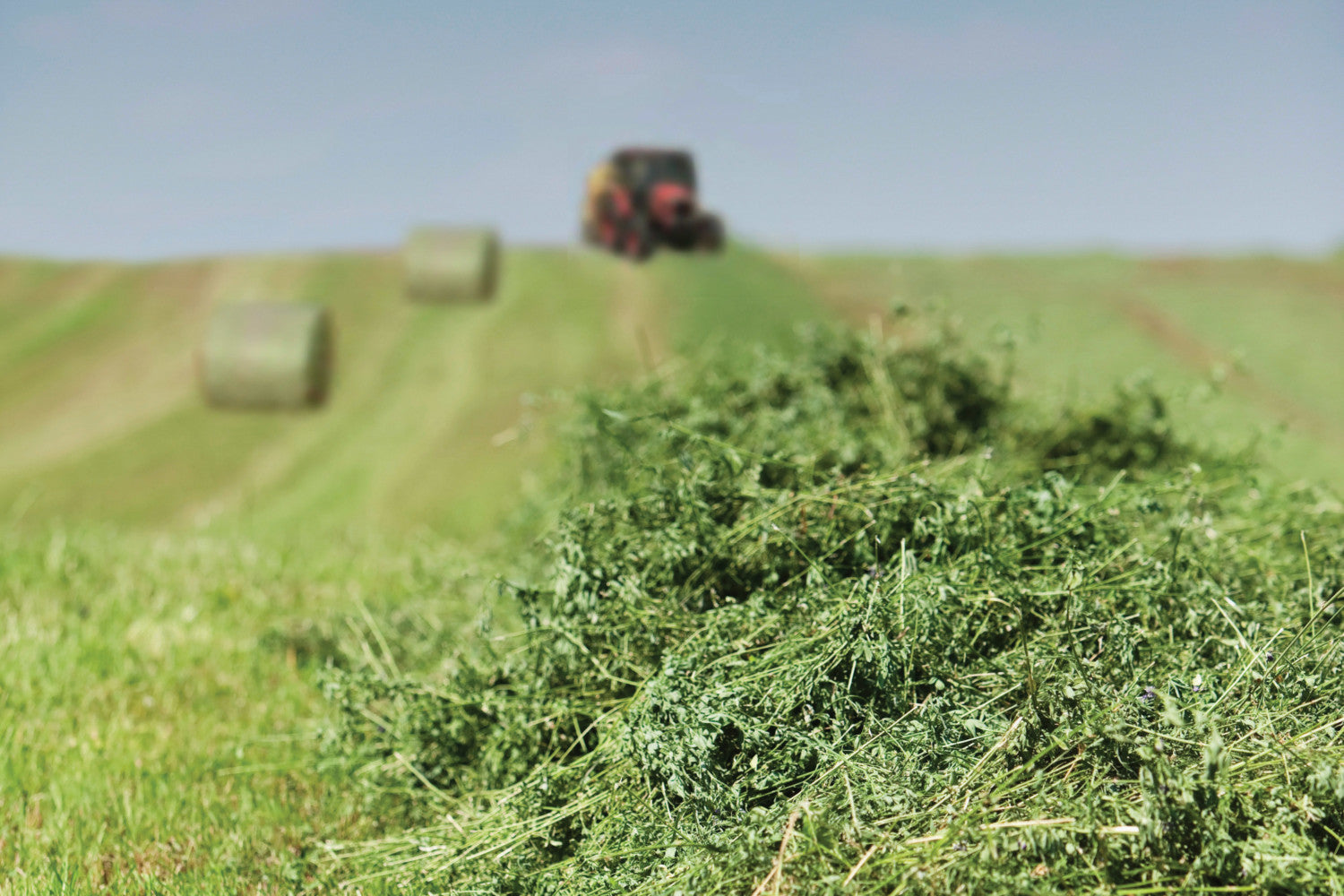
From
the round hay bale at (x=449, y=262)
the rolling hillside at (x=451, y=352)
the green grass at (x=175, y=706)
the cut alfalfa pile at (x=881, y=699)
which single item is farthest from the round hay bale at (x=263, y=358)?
the cut alfalfa pile at (x=881, y=699)

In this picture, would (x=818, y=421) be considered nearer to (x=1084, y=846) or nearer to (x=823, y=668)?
(x=823, y=668)

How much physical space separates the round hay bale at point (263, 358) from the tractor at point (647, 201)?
3213 mm

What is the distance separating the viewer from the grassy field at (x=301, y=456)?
3889mm

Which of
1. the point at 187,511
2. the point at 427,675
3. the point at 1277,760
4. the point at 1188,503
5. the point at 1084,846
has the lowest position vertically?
the point at 187,511

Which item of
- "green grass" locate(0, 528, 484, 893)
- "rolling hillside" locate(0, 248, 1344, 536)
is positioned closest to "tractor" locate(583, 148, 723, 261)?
"rolling hillside" locate(0, 248, 1344, 536)

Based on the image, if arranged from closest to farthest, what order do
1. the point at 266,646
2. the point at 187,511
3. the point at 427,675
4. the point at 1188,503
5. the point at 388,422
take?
the point at 1188,503
the point at 427,675
the point at 266,646
the point at 187,511
the point at 388,422

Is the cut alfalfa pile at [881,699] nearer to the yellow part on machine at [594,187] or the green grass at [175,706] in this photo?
the green grass at [175,706]

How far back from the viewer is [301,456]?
1591cm

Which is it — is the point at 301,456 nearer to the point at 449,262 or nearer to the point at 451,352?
the point at 449,262

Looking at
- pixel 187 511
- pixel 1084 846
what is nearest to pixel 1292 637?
pixel 1084 846

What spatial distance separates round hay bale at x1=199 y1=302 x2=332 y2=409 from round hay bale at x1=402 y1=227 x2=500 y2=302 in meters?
4.56

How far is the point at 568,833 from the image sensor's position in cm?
318

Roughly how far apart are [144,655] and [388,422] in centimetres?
1227

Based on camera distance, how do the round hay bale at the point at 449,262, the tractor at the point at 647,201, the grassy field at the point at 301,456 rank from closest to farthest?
the grassy field at the point at 301,456, the tractor at the point at 647,201, the round hay bale at the point at 449,262
